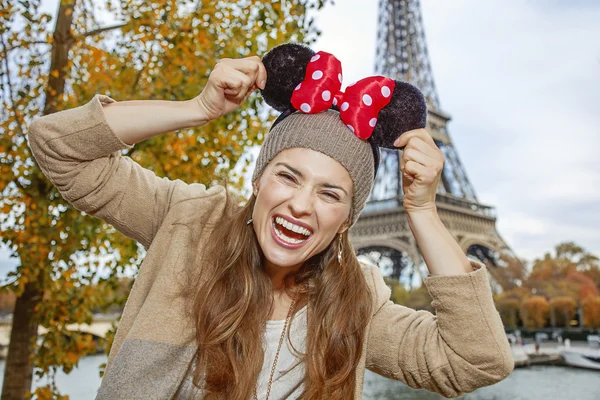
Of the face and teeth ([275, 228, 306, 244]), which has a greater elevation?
the face

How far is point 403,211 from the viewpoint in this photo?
3234cm

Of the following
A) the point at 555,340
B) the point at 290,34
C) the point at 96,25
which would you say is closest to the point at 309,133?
the point at 290,34

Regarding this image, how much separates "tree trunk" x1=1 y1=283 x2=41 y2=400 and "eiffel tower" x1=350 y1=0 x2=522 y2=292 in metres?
22.4

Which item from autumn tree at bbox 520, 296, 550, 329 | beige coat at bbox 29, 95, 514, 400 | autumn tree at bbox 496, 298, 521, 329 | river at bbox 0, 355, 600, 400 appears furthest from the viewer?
autumn tree at bbox 520, 296, 550, 329

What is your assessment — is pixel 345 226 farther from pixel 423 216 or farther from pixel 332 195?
pixel 423 216

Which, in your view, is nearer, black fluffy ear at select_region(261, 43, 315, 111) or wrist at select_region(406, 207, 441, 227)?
wrist at select_region(406, 207, 441, 227)

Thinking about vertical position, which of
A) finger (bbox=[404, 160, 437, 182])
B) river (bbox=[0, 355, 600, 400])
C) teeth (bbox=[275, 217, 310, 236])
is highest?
finger (bbox=[404, 160, 437, 182])

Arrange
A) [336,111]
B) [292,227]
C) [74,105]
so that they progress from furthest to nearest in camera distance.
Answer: [74,105] < [336,111] < [292,227]

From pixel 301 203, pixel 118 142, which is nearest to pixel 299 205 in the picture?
pixel 301 203

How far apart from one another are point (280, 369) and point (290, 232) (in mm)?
534

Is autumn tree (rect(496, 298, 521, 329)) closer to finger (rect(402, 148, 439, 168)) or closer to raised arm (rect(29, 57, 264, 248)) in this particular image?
finger (rect(402, 148, 439, 168))

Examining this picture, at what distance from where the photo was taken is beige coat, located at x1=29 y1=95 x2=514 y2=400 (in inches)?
69.7

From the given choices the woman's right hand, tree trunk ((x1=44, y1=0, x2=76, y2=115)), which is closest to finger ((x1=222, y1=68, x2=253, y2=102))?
the woman's right hand

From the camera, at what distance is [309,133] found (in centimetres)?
203
